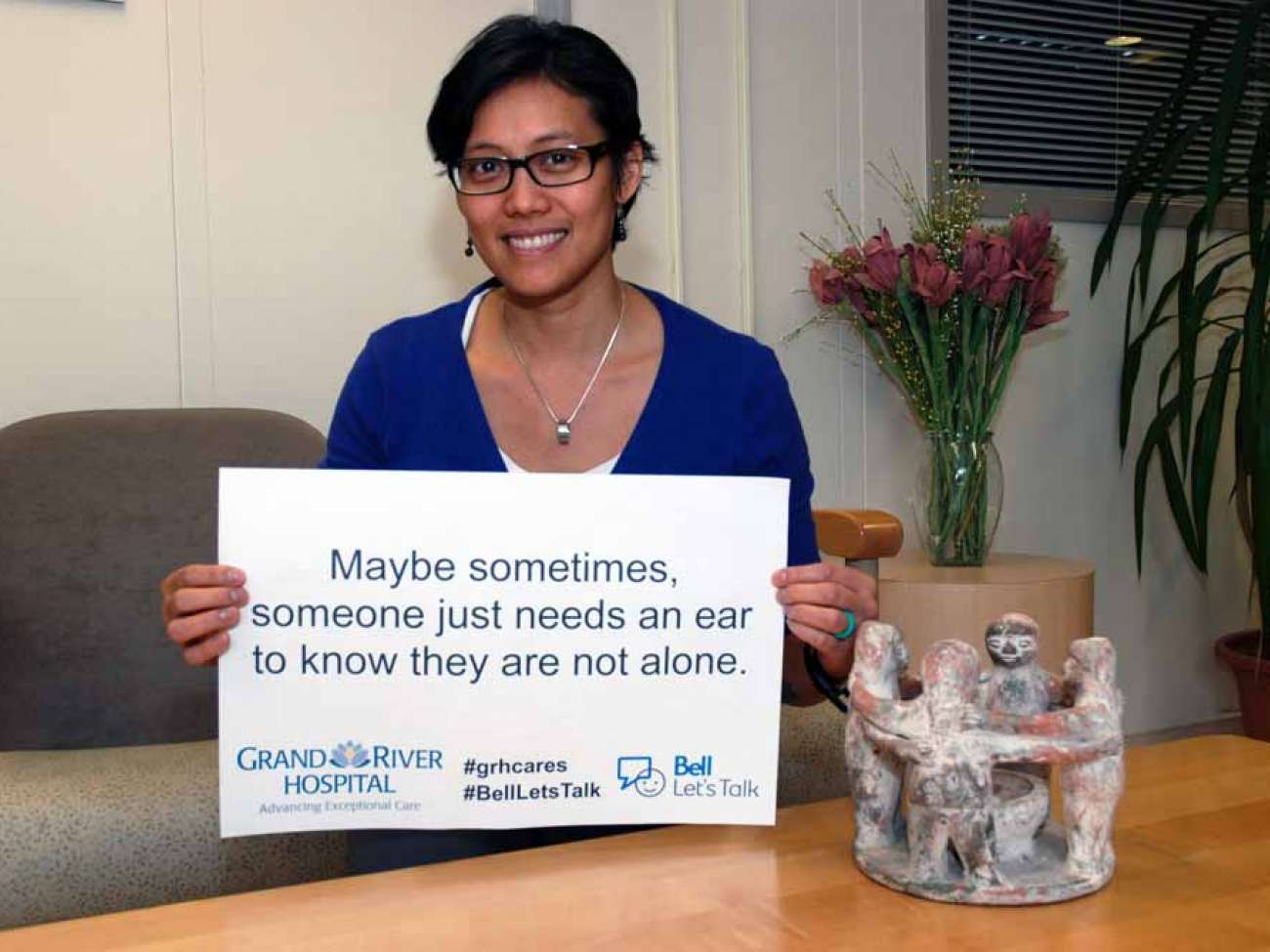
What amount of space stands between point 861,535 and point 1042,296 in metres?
1.07

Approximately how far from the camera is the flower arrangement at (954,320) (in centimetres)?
256

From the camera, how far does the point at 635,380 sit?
1.50 meters

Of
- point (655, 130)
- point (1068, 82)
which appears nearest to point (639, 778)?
point (655, 130)

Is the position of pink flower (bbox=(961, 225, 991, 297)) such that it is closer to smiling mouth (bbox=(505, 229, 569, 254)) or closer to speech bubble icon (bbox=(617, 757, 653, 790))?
smiling mouth (bbox=(505, 229, 569, 254))

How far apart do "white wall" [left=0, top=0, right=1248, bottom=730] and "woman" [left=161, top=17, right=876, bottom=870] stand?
39.9 inches

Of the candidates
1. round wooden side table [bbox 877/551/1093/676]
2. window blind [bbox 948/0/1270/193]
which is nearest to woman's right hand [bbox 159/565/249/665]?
round wooden side table [bbox 877/551/1093/676]

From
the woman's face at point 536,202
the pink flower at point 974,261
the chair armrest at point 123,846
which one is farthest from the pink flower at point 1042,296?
the chair armrest at point 123,846

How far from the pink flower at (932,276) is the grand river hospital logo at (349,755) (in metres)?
1.73

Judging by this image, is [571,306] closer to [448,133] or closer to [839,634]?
[448,133]

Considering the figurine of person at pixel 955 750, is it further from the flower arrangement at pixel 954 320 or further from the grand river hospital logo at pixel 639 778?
the flower arrangement at pixel 954 320

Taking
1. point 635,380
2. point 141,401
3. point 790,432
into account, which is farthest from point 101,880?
point 141,401

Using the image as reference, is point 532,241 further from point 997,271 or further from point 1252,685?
point 1252,685

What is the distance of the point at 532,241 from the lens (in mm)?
1450

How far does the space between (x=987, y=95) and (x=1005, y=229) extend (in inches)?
28.7
